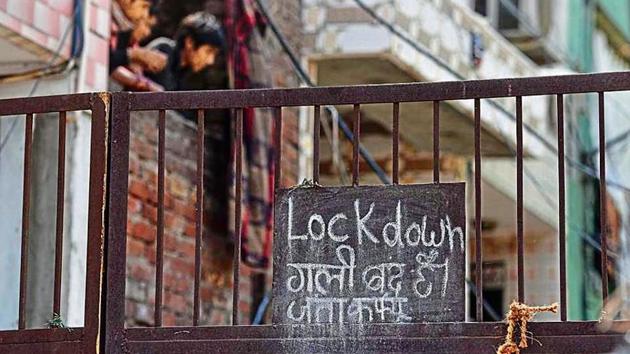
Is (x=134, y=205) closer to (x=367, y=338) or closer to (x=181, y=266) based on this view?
(x=181, y=266)

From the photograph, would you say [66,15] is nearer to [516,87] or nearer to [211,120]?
[211,120]

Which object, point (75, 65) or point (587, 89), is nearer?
point (587, 89)

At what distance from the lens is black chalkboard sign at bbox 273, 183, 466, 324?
436cm

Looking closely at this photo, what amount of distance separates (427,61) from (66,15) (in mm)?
3209

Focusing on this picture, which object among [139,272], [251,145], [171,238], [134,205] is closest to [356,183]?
[134,205]

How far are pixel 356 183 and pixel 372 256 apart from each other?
0.24 meters

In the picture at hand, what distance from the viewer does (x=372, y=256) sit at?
173 inches

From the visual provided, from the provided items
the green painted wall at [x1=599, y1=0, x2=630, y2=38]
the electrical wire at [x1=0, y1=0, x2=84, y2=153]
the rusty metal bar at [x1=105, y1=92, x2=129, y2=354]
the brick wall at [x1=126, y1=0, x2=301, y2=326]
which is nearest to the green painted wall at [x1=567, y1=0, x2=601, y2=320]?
the green painted wall at [x1=599, y1=0, x2=630, y2=38]

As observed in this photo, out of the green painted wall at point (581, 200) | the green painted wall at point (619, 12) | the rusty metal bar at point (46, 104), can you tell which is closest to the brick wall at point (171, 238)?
the rusty metal bar at point (46, 104)

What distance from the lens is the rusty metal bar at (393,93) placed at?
4.34 m

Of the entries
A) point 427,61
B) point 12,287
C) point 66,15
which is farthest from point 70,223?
point 427,61

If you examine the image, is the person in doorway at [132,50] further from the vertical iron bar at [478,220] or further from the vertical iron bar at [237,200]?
the vertical iron bar at [478,220]

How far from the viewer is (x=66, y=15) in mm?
6660

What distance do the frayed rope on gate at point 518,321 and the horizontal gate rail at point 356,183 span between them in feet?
0.12
